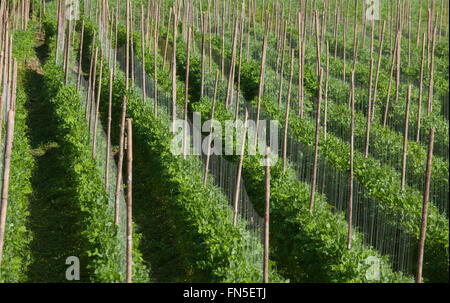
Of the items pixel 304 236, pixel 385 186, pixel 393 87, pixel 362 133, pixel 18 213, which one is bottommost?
pixel 304 236

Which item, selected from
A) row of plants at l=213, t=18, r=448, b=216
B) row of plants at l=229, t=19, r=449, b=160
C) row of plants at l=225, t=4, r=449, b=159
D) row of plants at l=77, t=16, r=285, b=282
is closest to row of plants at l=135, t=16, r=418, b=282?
row of plants at l=77, t=16, r=285, b=282

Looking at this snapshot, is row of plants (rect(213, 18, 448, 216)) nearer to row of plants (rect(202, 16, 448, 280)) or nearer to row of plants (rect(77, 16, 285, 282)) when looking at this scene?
row of plants (rect(202, 16, 448, 280))

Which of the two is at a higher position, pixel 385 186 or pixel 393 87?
pixel 393 87

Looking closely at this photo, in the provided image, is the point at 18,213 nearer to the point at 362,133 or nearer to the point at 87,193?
the point at 87,193

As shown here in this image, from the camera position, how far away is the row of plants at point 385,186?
9.88 metres

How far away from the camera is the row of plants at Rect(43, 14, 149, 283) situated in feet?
29.1

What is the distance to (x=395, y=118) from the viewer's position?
56.5 feet

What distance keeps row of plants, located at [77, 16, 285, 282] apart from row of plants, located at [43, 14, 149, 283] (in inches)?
39.4

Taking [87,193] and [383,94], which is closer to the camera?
[87,193]

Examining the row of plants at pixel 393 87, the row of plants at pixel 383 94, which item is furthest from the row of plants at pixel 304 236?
the row of plants at pixel 393 87

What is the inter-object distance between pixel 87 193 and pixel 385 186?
6.24 m

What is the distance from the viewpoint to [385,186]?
1200 cm

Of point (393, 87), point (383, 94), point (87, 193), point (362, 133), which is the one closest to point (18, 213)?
point (87, 193)
